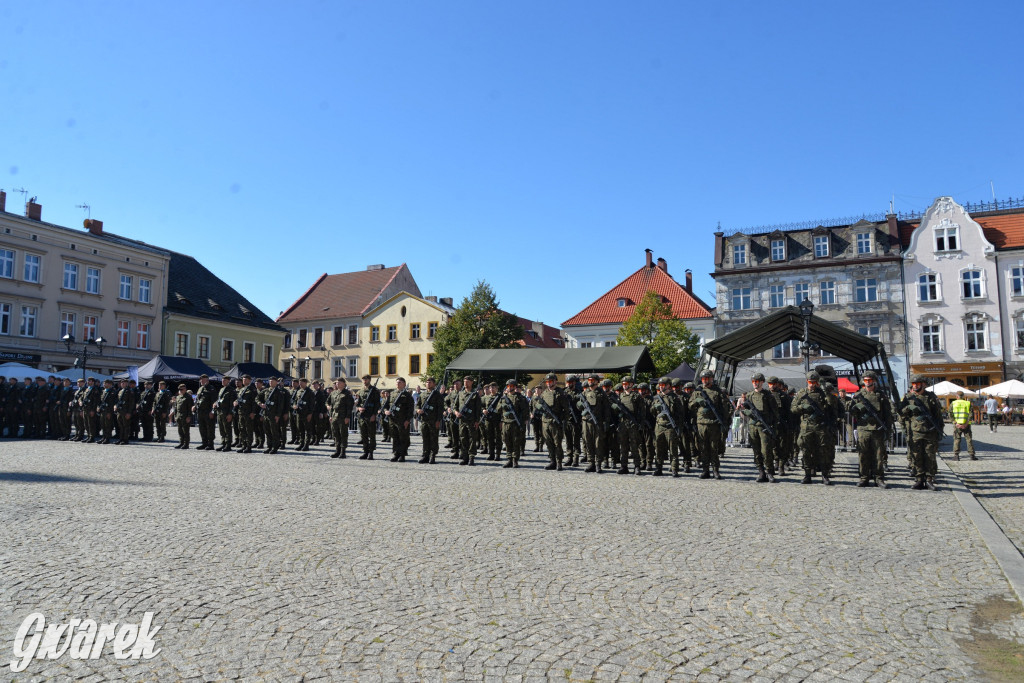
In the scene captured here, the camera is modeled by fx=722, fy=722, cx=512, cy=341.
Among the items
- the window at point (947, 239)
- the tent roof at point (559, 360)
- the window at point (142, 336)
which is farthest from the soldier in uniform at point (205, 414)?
the window at point (947, 239)

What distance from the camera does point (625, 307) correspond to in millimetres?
53344

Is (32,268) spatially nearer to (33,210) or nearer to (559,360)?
(33,210)

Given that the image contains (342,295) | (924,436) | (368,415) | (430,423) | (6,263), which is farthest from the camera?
(342,295)

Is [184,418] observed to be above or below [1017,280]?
below

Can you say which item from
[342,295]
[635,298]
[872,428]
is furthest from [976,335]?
[342,295]

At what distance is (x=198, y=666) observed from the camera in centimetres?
365

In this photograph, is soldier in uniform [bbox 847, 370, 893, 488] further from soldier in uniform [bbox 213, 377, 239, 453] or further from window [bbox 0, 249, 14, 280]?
window [bbox 0, 249, 14, 280]

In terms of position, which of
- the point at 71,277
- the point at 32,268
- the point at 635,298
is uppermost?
the point at 635,298

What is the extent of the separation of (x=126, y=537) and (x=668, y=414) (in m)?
8.67

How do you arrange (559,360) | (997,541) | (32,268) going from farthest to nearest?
(32,268)
(559,360)
(997,541)

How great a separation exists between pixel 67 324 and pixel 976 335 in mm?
50133

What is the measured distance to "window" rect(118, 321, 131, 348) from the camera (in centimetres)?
4106

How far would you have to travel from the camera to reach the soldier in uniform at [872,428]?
10727mm

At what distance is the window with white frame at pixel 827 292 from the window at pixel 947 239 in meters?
5.96
